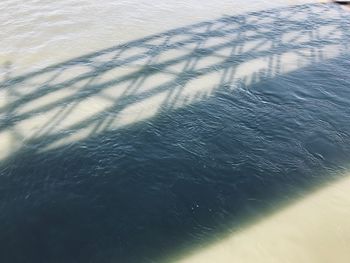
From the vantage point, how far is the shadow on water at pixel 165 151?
29.9 ft

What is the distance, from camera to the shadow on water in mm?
9102

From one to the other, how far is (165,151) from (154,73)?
180 inches

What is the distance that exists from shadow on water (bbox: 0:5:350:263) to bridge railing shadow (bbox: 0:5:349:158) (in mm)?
68

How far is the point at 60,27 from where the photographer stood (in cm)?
1820

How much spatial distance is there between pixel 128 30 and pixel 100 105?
626 centimetres

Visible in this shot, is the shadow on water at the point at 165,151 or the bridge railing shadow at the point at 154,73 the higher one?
the bridge railing shadow at the point at 154,73

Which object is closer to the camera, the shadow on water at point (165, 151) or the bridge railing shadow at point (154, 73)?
the shadow on water at point (165, 151)

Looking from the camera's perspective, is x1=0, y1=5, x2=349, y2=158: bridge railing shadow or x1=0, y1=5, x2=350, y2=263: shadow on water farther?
x1=0, y1=5, x2=349, y2=158: bridge railing shadow

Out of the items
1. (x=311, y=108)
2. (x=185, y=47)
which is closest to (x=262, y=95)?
(x=311, y=108)

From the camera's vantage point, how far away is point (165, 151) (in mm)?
11328

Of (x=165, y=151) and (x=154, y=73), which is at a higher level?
(x=154, y=73)

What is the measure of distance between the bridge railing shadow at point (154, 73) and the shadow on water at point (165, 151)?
68mm

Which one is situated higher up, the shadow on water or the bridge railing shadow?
the bridge railing shadow

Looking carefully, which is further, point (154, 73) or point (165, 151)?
point (154, 73)
